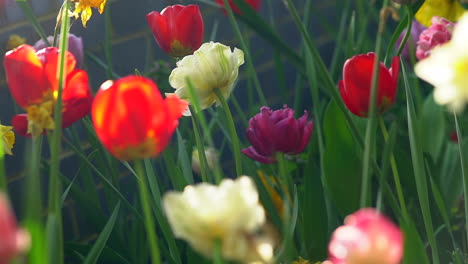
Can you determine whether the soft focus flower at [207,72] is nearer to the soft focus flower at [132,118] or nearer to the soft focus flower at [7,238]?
the soft focus flower at [132,118]

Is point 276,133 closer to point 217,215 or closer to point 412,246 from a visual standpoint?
point 412,246

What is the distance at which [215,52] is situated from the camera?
733 mm

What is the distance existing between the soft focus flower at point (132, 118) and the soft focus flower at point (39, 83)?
13 cm

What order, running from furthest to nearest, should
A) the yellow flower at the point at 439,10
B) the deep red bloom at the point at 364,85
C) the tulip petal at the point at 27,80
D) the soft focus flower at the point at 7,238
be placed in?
the yellow flower at the point at 439,10 → the deep red bloom at the point at 364,85 → the tulip petal at the point at 27,80 → the soft focus flower at the point at 7,238

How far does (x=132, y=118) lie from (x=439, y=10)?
29.7 inches

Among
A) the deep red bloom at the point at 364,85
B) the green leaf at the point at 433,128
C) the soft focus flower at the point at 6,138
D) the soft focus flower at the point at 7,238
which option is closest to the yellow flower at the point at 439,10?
the green leaf at the point at 433,128

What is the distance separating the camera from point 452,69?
39cm

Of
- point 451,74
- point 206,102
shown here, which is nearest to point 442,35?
point 206,102

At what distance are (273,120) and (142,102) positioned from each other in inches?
16.7

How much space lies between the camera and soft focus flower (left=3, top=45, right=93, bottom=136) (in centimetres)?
55

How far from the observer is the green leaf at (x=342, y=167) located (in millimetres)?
895

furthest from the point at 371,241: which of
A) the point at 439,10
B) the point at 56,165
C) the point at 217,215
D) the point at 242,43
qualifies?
the point at 439,10

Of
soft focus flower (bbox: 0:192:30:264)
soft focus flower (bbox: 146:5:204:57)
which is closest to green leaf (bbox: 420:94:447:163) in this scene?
soft focus flower (bbox: 146:5:204:57)

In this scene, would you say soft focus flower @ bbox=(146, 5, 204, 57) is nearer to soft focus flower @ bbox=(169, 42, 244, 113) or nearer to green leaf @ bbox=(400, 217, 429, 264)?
soft focus flower @ bbox=(169, 42, 244, 113)
